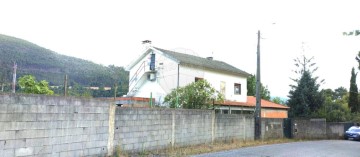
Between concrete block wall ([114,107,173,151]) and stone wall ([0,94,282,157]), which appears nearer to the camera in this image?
stone wall ([0,94,282,157])

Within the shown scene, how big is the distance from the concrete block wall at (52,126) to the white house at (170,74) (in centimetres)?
1692

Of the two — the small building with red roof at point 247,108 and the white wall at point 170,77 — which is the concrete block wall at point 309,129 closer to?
the small building with red roof at point 247,108

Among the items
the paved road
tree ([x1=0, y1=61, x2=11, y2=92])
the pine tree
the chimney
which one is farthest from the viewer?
the pine tree

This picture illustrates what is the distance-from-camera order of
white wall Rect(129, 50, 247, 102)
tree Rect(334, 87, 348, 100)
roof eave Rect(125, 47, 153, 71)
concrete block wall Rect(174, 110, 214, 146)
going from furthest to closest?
tree Rect(334, 87, 348, 100) < roof eave Rect(125, 47, 153, 71) < white wall Rect(129, 50, 247, 102) < concrete block wall Rect(174, 110, 214, 146)

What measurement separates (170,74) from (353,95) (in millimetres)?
31605

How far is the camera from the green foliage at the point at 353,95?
47.3m

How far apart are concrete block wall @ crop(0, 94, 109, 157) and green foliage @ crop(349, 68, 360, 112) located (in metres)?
44.5

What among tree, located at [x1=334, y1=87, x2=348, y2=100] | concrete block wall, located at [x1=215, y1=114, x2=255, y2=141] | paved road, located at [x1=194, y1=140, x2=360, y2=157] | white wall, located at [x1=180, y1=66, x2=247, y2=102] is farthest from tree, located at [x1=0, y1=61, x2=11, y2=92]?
tree, located at [x1=334, y1=87, x2=348, y2=100]

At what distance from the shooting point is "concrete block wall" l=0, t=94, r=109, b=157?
7.87 metres

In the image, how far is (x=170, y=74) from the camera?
96.1 feet

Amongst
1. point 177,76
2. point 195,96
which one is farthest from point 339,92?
point 195,96

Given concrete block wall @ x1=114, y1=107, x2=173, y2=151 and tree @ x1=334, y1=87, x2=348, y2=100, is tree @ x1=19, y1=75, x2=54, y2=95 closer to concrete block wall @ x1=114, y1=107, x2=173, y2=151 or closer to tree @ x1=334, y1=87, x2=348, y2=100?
concrete block wall @ x1=114, y1=107, x2=173, y2=151

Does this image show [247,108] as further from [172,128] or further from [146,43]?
[172,128]

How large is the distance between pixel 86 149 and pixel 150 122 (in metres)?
3.40
